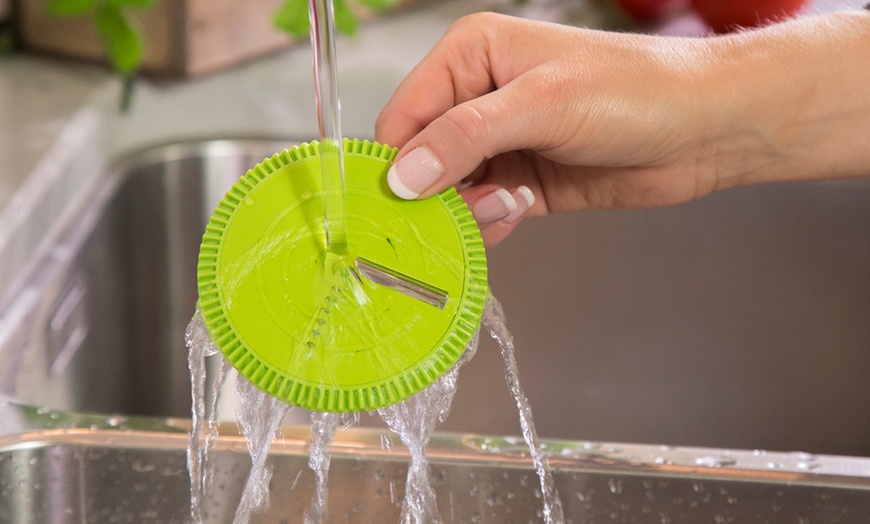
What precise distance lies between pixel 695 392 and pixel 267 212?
69 centimetres

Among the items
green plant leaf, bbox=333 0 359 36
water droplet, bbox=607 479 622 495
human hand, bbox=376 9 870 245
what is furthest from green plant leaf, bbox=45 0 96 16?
water droplet, bbox=607 479 622 495

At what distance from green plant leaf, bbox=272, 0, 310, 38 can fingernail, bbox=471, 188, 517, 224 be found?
17.6 inches

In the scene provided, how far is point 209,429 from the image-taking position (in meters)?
0.64

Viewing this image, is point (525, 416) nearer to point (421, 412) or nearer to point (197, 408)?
point (421, 412)

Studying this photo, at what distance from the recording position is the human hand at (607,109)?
0.65 m

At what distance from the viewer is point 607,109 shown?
0.67m

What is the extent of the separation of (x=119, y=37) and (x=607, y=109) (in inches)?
23.4

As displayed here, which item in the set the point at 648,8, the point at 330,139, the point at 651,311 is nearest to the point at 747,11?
the point at 648,8

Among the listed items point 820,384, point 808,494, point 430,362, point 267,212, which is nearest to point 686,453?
point 808,494

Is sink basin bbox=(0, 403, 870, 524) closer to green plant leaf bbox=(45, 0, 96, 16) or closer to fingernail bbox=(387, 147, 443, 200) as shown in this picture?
fingernail bbox=(387, 147, 443, 200)

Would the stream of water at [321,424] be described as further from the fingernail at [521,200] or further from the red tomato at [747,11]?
the red tomato at [747,11]

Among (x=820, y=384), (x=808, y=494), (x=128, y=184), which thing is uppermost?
(x=128, y=184)

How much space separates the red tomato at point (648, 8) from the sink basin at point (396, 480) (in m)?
0.70

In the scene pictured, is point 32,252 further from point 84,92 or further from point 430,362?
point 430,362
